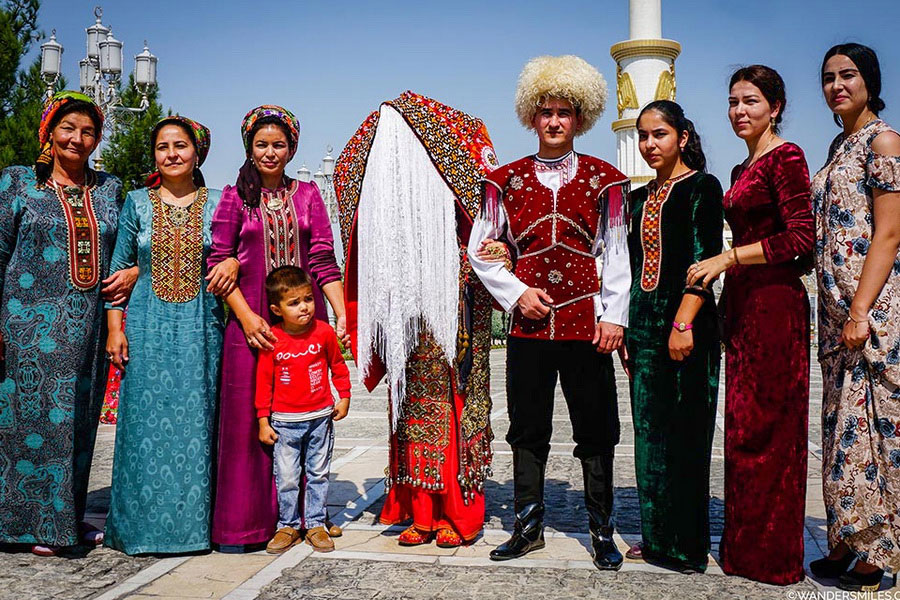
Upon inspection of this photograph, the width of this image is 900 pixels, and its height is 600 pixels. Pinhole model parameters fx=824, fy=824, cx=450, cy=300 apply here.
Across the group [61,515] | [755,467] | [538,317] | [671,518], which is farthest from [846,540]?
[61,515]

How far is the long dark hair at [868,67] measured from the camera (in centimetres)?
351

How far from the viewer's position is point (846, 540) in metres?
3.41

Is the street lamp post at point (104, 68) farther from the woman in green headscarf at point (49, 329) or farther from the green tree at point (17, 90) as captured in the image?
the woman in green headscarf at point (49, 329)

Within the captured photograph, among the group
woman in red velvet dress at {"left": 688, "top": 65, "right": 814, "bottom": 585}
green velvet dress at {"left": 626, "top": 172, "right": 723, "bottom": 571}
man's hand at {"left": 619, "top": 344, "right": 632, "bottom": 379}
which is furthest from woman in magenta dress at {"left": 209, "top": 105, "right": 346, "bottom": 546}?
woman in red velvet dress at {"left": 688, "top": 65, "right": 814, "bottom": 585}

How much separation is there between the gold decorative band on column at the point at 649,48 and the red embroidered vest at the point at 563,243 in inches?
872

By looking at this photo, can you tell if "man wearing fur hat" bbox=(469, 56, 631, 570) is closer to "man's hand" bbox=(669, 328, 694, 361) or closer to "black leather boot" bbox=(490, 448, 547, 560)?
"black leather boot" bbox=(490, 448, 547, 560)

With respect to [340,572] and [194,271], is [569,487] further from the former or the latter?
A: [194,271]

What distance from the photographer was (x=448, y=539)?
13.0 feet

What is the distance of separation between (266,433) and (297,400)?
21cm

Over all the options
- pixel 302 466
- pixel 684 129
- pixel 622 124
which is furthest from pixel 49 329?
pixel 622 124

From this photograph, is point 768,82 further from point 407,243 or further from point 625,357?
point 407,243

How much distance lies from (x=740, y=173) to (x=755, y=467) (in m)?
1.32

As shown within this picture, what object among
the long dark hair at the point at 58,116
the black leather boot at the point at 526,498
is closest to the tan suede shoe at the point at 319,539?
the black leather boot at the point at 526,498

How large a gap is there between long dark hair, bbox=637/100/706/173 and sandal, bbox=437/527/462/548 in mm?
2060
